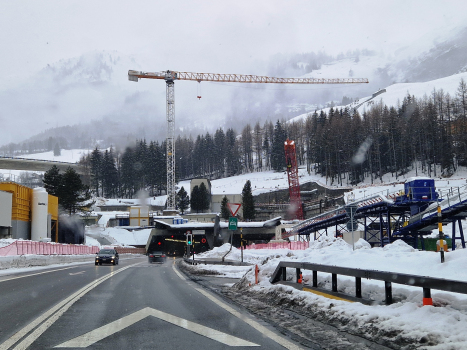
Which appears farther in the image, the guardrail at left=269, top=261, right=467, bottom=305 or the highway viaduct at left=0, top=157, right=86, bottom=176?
the highway viaduct at left=0, top=157, right=86, bottom=176

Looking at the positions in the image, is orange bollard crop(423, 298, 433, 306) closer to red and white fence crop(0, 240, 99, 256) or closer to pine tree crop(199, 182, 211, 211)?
red and white fence crop(0, 240, 99, 256)

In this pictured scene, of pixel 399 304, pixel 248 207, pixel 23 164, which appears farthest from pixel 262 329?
pixel 23 164

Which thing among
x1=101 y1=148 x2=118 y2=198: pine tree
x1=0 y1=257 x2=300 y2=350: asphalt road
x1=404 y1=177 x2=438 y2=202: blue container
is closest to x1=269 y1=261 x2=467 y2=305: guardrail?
x1=0 y1=257 x2=300 y2=350: asphalt road

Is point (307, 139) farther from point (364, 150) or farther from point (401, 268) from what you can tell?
point (401, 268)

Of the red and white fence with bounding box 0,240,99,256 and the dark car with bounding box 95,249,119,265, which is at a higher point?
the red and white fence with bounding box 0,240,99,256

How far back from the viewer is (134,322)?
8000mm

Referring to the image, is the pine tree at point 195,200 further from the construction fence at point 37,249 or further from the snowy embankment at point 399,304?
the snowy embankment at point 399,304

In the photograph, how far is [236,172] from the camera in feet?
580

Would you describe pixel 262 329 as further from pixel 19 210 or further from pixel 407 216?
pixel 19 210

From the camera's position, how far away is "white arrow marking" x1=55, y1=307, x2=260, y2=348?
6.33 m

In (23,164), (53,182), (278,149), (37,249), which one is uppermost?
(278,149)

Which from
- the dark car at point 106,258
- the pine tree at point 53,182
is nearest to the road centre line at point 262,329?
the dark car at point 106,258

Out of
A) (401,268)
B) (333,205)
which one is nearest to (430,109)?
(333,205)

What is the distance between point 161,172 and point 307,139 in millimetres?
54642
